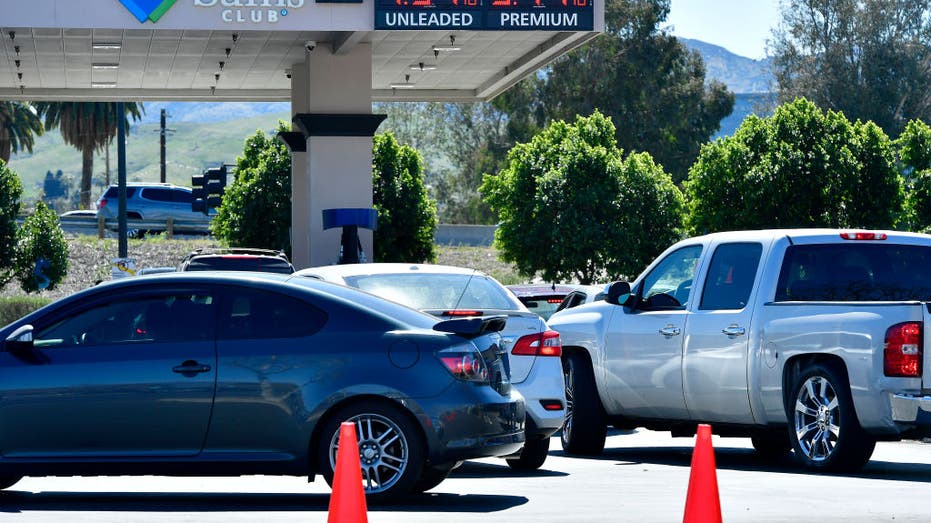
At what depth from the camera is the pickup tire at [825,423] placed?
472 inches

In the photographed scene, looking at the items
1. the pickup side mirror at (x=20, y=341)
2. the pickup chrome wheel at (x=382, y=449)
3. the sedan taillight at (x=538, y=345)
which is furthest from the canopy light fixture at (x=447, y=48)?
the pickup chrome wheel at (x=382, y=449)

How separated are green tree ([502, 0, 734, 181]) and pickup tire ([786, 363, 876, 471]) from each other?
57.7 metres

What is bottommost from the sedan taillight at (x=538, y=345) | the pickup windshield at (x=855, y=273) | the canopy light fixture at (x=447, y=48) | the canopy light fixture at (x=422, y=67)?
the sedan taillight at (x=538, y=345)

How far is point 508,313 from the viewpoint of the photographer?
12.9m

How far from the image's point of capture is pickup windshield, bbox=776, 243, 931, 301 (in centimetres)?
1251

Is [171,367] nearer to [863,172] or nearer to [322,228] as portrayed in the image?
[322,228]

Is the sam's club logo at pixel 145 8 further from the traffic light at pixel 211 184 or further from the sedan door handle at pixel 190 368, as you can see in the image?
the sedan door handle at pixel 190 368

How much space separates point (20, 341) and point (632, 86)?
202ft

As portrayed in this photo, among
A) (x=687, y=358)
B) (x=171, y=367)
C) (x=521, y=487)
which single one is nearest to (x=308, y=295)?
(x=171, y=367)

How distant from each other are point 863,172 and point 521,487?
104ft

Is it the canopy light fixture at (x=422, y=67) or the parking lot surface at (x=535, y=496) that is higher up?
the canopy light fixture at (x=422, y=67)

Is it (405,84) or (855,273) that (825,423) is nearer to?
(855,273)

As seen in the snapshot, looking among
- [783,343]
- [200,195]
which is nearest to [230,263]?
[783,343]

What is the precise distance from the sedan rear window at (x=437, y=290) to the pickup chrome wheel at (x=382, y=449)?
2.93 meters
